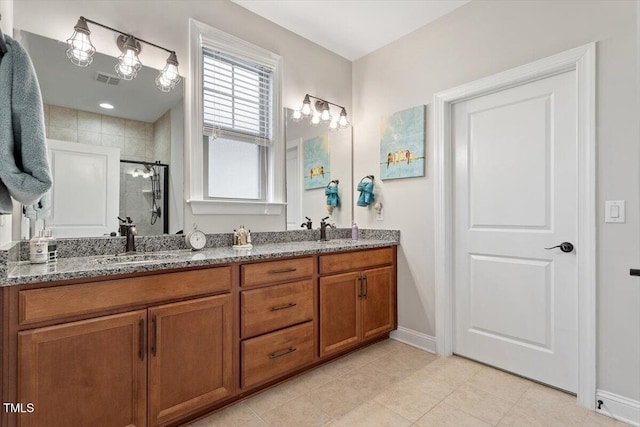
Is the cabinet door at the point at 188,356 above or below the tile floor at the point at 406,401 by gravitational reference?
above

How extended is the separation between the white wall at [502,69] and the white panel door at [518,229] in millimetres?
182

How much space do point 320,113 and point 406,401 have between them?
7.72 ft

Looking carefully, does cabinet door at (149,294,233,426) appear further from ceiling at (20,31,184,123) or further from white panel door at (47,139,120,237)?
ceiling at (20,31,184,123)

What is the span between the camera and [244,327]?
1839 millimetres

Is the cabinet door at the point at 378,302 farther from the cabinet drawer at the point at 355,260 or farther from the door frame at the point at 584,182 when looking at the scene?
the door frame at the point at 584,182

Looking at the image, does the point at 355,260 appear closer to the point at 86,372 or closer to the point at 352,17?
the point at 86,372

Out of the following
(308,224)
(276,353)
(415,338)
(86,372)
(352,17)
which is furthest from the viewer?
(308,224)

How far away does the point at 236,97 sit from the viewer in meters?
2.50

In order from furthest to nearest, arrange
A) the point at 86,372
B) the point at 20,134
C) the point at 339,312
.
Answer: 1. the point at 339,312
2. the point at 86,372
3. the point at 20,134

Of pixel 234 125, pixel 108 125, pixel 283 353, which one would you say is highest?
pixel 234 125

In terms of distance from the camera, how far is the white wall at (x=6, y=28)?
1.35 metres

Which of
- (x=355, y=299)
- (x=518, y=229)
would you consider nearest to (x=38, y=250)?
(x=355, y=299)

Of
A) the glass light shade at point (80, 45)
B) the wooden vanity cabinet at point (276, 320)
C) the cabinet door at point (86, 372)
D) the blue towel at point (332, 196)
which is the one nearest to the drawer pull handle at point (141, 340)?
the cabinet door at point (86, 372)

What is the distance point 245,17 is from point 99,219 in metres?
1.83
